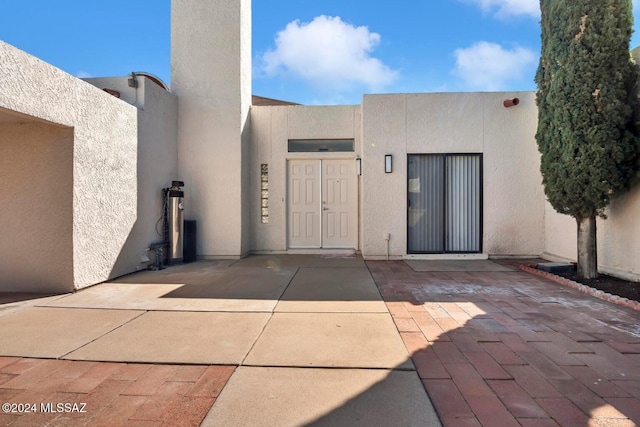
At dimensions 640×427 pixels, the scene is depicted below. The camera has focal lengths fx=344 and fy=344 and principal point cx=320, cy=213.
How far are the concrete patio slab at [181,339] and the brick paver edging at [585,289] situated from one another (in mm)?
4192

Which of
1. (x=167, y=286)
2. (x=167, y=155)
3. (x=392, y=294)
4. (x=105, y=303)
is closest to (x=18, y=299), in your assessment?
(x=105, y=303)

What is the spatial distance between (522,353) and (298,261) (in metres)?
4.90

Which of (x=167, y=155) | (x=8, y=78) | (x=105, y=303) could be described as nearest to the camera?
(x=8, y=78)

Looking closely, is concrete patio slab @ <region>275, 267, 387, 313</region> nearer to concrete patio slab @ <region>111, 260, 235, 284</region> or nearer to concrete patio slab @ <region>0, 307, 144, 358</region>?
concrete patio slab @ <region>111, 260, 235, 284</region>

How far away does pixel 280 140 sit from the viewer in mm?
8242

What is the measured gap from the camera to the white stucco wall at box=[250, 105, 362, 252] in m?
8.20

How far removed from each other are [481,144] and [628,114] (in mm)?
2760

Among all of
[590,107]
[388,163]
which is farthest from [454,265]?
[590,107]

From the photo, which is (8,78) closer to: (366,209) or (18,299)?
(18,299)

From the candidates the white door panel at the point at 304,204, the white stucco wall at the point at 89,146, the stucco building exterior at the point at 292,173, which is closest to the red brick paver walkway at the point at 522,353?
the stucco building exterior at the point at 292,173

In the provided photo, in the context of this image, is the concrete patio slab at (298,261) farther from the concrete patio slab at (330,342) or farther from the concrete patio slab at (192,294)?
the concrete patio slab at (330,342)

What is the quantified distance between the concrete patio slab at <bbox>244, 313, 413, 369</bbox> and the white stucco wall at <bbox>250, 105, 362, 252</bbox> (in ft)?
15.2

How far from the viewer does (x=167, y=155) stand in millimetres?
7230

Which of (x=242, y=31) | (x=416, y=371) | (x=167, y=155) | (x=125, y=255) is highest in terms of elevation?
(x=242, y=31)
